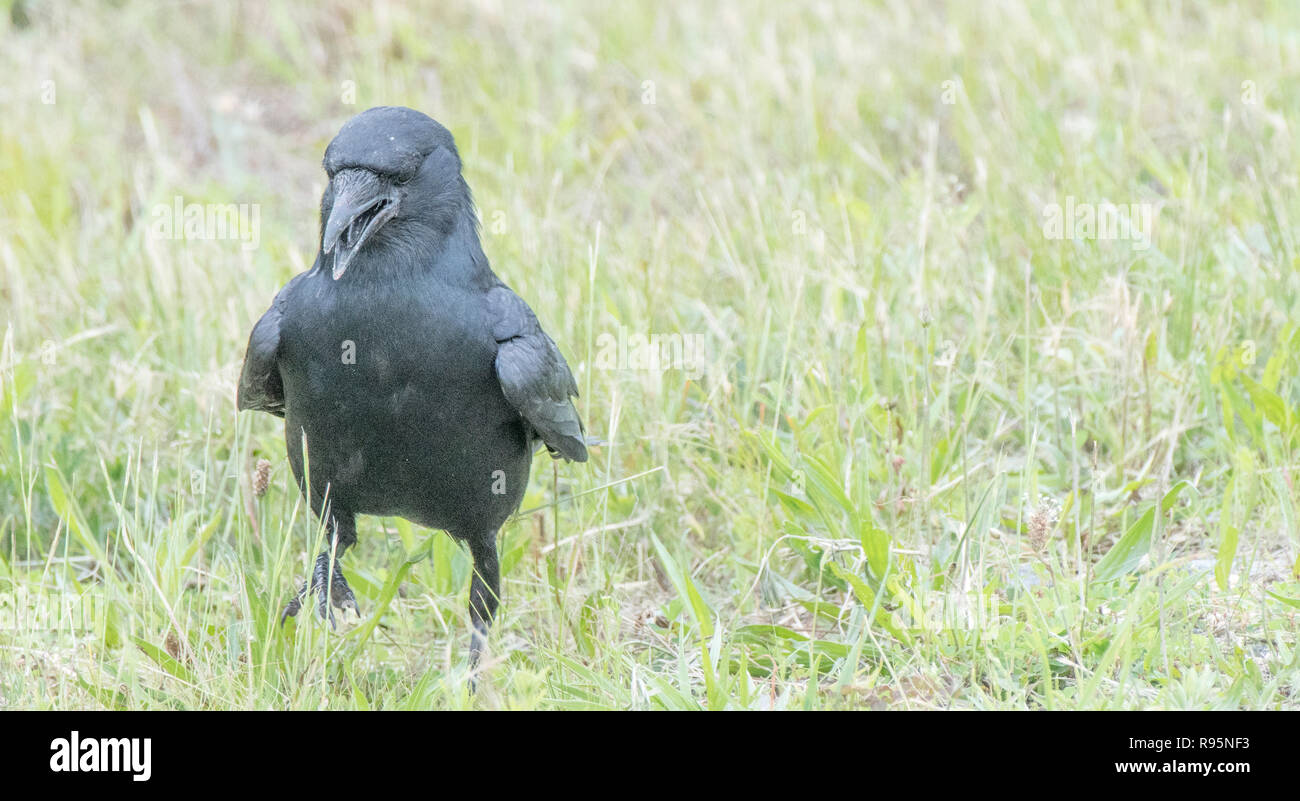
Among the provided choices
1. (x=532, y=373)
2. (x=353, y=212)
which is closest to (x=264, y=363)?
(x=353, y=212)

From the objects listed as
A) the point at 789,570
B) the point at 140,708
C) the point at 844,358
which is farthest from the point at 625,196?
the point at 140,708

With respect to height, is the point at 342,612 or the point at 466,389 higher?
the point at 466,389

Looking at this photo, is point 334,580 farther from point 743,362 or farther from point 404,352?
point 743,362

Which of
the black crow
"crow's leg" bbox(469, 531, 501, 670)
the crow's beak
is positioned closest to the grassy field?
"crow's leg" bbox(469, 531, 501, 670)

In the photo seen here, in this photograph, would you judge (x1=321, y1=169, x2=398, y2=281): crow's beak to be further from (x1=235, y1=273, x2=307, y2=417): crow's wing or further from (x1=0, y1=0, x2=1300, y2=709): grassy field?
(x1=0, y1=0, x2=1300, y2=709): grassy field

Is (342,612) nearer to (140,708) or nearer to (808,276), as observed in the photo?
(140,708)

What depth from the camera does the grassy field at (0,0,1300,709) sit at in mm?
3439

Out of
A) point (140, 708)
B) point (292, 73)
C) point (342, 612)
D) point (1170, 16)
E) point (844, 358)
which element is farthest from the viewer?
point (292, 73)

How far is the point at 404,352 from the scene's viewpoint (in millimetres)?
3406

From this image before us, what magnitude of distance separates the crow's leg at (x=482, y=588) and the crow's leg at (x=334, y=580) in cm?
31

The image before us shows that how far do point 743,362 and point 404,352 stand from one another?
1.68 meters

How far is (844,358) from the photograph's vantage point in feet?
14.8

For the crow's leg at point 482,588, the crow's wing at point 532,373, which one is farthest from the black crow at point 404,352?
the crow's leg at point 482,588
